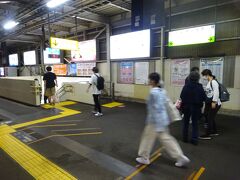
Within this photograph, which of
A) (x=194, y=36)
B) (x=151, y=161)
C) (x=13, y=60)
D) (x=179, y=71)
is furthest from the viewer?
(x=13, y=60)

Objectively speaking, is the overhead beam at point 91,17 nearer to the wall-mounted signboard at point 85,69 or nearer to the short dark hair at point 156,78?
the wall-mounted signboard at point 85,69

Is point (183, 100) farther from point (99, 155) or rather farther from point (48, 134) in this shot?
point (48, 134)

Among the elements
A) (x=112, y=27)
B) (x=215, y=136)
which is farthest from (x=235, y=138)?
(x=112, y=27)

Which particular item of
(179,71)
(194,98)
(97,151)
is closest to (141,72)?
(179,71)

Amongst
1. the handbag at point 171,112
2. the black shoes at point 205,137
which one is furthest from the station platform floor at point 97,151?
the handbag at point 171,112

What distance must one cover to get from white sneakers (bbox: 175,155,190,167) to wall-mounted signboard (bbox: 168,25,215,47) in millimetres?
4406

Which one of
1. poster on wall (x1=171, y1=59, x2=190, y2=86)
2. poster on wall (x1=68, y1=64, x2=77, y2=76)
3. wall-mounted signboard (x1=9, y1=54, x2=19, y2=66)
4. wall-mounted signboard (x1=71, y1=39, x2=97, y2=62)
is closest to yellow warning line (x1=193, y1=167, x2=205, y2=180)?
poster on wall (x1=171, y1=59, x2=190, y2=86)

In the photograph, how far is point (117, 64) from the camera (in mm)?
9250

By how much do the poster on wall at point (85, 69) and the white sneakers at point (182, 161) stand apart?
26.5 feet

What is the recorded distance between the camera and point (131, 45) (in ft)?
26.2

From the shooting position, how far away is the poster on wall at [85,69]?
10305 mm

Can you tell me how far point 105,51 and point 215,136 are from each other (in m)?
7.13

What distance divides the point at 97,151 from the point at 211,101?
2689 mm

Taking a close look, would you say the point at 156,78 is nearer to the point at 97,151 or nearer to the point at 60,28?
the point at 97,151
